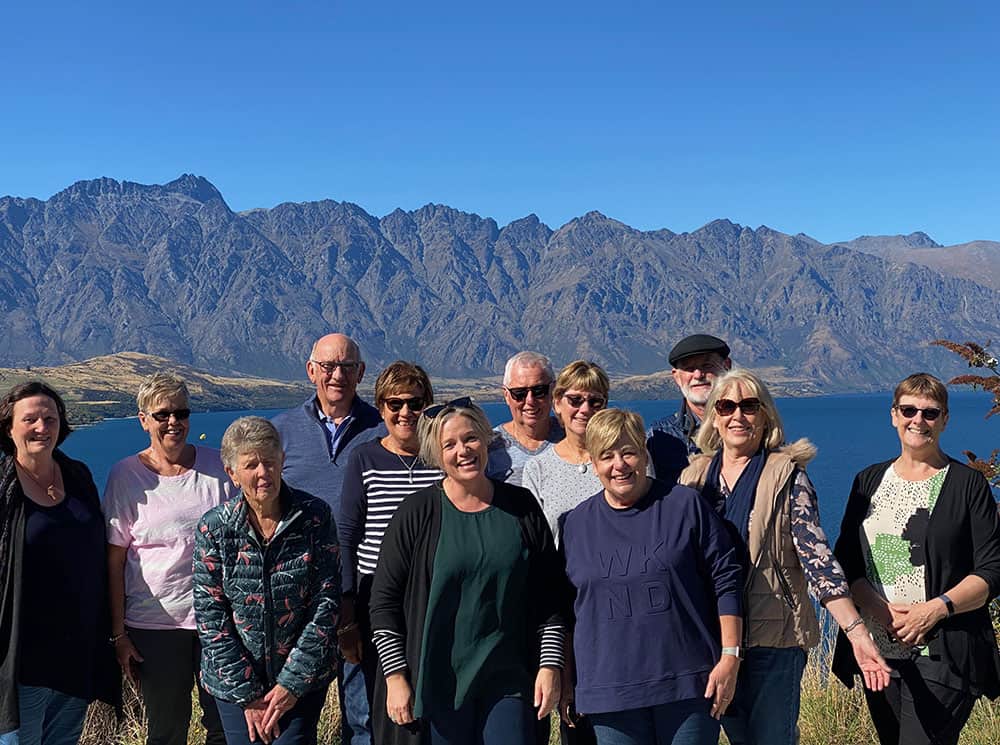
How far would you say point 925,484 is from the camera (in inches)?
155

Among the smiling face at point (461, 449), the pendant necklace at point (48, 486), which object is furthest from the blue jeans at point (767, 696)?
the pendant necklace at point (48, 486)

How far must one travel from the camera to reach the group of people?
351 cm

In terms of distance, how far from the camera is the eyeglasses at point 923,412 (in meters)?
3.89

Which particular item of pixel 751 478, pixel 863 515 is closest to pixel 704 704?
pixel 751 478

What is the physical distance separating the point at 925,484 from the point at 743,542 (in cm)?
97

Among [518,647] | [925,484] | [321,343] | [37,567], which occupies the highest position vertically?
[321,343]

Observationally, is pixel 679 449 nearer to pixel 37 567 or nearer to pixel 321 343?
pixel 321 343

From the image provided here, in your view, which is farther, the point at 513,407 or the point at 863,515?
the point at 513,407

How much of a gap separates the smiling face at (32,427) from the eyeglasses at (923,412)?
3.99 metres

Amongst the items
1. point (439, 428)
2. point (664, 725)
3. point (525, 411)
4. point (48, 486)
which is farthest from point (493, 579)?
point (48, 486)

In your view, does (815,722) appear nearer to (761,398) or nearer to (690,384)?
(690,384)

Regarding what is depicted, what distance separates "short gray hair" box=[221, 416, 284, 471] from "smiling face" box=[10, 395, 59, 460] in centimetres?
95

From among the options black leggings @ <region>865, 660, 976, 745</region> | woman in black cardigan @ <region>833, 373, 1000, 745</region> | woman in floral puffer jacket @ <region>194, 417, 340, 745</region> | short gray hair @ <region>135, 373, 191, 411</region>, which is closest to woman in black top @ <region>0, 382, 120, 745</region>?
short gray hair @ <region>135, 373, 191, 411</region>

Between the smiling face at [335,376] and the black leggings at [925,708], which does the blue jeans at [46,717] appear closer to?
→ the smiling face at [335,376]
